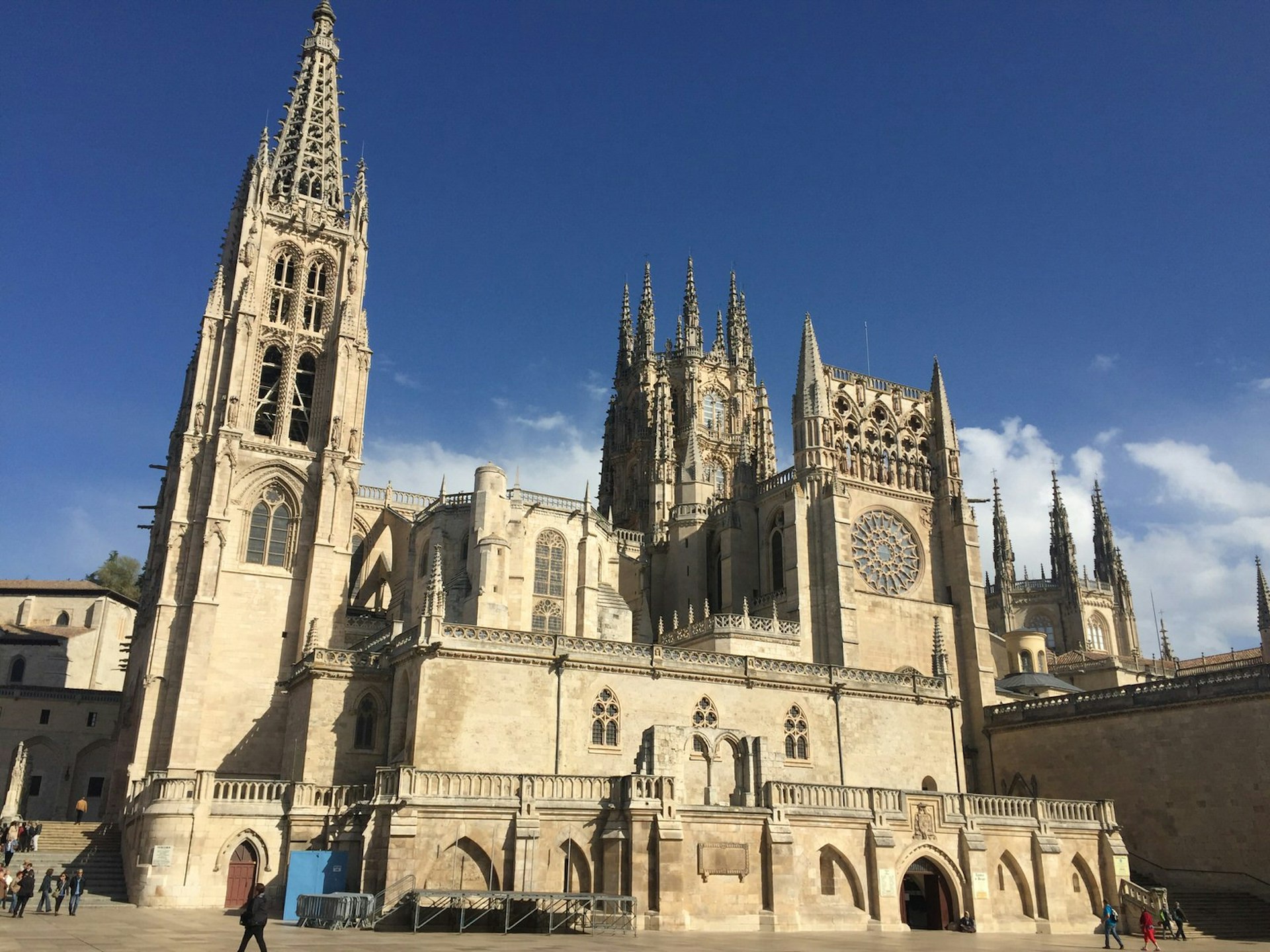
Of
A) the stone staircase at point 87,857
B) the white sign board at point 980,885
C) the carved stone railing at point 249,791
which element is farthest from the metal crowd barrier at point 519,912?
the white sign board at point 980,885

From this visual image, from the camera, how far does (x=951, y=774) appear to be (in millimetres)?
38875

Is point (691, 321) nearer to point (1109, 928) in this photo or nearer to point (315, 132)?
point (315, 132)

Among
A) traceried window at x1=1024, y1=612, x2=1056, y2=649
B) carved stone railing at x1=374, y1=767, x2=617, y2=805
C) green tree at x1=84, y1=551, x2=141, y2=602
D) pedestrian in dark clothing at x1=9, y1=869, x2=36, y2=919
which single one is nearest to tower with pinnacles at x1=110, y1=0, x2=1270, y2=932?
carved stone railing at x1=374, y1=767, x2=617, y2=805

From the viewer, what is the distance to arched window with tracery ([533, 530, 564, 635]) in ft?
162

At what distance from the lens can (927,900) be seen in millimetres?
32062

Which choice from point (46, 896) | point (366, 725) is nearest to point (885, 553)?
point (366, 725)

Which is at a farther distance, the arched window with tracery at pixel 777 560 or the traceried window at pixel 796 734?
the arched window with tracery at pixel 777 560

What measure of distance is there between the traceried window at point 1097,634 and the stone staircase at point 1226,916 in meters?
43.9

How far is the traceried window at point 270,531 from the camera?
46.8 metres

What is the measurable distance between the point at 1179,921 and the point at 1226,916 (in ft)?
9.53

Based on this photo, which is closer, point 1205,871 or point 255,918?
point 255,918

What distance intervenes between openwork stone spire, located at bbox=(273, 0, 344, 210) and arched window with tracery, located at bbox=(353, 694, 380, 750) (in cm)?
3220

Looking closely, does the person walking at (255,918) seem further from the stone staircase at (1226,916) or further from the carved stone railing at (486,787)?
the stone staircase at (1226,916)

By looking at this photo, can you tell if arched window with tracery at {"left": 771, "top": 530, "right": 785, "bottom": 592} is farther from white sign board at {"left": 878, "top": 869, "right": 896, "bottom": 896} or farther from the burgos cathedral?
white sign board at {"left": 878, "top": 869, "right": 896, "bottom": 896}
